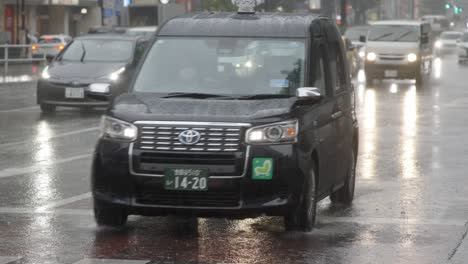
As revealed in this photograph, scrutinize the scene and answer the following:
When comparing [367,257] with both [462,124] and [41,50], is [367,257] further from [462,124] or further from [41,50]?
[41,50]

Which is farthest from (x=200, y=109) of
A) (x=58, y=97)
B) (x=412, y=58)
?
(x=412, y=58)

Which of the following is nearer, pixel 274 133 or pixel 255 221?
pixel 274 133

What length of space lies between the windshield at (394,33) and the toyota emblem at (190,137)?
29999 millimetres

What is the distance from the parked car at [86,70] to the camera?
76.1 ft

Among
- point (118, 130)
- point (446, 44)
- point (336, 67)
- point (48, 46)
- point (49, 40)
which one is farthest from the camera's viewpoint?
point (446, 44)

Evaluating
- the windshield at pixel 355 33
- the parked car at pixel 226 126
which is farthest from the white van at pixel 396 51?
the parked car at pixel 226 126

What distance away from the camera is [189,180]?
9180 mm

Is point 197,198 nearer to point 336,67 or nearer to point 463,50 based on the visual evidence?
point 336,67

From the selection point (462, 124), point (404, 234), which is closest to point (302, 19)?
point (404, 234)

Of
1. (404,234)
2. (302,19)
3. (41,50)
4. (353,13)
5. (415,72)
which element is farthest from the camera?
(353,13)

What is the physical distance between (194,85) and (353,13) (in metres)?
108

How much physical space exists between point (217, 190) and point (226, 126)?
493 millimetres

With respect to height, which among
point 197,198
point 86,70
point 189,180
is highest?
point 86,70

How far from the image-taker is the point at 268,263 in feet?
27.8
